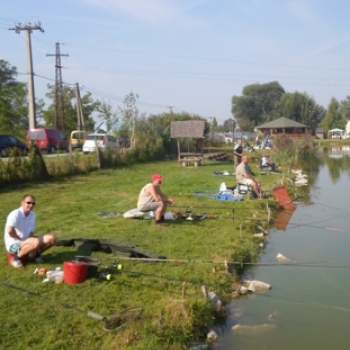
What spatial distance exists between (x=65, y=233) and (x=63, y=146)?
2209 centimetres

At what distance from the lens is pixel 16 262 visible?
23.7 ft

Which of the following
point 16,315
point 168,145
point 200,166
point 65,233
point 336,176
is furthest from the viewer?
point 168,145

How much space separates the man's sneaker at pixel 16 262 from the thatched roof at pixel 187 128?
2071 centimetres

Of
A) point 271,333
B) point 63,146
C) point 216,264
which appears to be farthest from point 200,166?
point 271,333

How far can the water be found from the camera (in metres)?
6.04

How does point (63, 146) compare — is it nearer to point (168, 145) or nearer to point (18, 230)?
point (168, 145)

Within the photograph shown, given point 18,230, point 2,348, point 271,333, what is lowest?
point 271,333

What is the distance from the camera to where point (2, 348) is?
4930 mm

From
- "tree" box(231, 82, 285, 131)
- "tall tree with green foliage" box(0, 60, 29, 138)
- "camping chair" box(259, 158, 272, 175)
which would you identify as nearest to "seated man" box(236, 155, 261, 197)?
"camping chair" box(259, 158, 272, 175)

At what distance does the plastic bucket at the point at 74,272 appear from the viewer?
657 cm

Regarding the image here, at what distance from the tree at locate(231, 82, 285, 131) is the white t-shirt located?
323 feet

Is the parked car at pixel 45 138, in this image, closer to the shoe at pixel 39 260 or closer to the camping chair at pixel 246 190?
the camping chair at pixel 246 190

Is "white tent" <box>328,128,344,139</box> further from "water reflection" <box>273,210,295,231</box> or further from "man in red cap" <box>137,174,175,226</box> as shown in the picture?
"man in red cap" <box>137,174,175,226</box>

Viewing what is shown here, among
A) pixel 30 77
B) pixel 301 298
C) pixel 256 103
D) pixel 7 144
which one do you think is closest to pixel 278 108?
pixel 256 103
